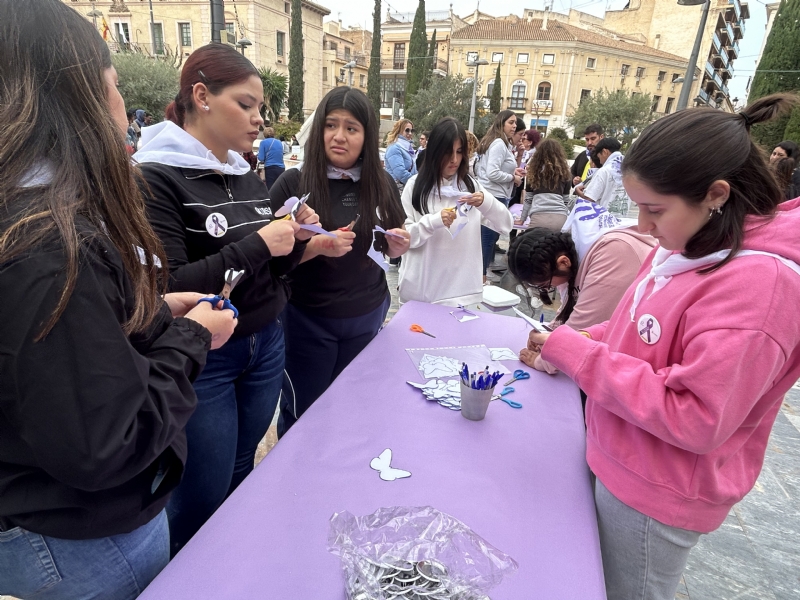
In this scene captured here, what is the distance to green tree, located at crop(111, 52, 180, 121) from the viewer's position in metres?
16.8

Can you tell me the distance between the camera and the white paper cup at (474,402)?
1.32m

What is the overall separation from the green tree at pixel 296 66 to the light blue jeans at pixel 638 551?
28.3 m

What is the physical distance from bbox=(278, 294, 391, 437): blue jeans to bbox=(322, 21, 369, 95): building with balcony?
3708cm

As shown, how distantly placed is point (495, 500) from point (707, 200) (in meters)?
0.77

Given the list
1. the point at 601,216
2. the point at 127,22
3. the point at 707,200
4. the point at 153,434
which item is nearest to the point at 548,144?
the point at 601,216

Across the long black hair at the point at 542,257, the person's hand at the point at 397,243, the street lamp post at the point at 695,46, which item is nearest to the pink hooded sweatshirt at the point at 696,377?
the long black hair at the point at 542,257

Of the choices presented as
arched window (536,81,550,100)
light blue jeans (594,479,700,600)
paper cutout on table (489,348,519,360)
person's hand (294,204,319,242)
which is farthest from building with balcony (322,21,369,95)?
light blue jeans (594,479,700,600)

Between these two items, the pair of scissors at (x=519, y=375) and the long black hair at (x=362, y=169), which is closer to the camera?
the pair of scissors at (x=519, y=375)

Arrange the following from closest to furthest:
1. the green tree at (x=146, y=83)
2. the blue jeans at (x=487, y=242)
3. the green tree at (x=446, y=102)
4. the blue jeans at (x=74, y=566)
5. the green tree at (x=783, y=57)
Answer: the blue jeans at (x=74, y=566), the blue jeans at (x=487, y=242), the green tree at (x=783, y=57), the green tree at (x=146, y=83), the green tree at (x=446, y=102)

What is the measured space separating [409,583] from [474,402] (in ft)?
2.14

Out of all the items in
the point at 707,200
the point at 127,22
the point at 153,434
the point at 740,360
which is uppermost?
the point at 127,22

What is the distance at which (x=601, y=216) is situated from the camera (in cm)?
212

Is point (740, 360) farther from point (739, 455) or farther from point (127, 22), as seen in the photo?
point (127, 22)

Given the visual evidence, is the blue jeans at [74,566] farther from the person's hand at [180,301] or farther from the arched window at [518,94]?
the arched window at [518,94]
